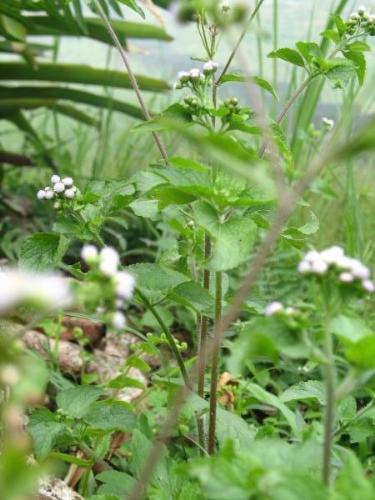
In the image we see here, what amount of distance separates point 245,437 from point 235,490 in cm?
52

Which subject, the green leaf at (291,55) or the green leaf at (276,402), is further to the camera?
the green leaf at (276,402)

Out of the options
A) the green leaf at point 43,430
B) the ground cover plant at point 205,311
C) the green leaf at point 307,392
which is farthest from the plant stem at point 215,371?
the green leaf at point 43,430

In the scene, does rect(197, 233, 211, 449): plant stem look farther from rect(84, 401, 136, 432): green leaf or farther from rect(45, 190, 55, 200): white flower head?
rect(45, 190, 55, 200): white flower head

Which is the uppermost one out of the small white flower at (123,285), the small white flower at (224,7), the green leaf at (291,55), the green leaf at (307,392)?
the small white flower at (224,7)

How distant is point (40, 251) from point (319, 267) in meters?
0.57

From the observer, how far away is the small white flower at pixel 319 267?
2.42 ft

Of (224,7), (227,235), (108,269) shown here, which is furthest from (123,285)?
(224,7)

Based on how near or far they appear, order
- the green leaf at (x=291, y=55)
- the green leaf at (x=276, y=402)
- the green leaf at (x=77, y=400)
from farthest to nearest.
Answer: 1. the green leaf at (x=276, y=402)
2. the green leaf at (x=291, y=55)
3. the green leaf at (x=77, y=400)

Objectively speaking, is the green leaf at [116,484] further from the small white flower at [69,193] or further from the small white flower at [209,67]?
the small white flower at [209,67]

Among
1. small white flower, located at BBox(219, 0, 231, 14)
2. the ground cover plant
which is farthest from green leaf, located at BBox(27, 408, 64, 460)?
small white flower, located at BBox(219, 0, 231, 14)

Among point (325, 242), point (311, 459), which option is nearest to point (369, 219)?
point (325, 242)

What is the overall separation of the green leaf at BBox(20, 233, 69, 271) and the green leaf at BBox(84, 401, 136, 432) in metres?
0.22

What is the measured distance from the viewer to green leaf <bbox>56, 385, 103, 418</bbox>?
46.2 inches

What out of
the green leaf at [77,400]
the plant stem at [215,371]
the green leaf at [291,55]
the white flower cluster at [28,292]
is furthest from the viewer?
the green leaf at [291,55]
